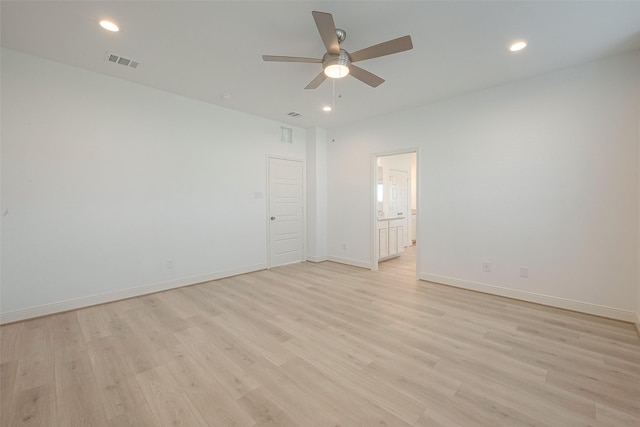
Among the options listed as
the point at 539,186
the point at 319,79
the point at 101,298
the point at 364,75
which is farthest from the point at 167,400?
the point at 539,186

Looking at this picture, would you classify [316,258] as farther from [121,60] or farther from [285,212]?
[121,60]

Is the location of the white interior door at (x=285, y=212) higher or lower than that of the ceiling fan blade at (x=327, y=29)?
lower

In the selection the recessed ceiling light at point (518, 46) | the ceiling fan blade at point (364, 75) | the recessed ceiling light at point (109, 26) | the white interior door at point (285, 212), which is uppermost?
the recessed ceiling light at point (109, 26)

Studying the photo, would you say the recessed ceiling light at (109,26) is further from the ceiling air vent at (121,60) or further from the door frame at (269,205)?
the door frame at (269,205)

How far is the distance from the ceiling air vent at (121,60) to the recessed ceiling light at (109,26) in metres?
0.51

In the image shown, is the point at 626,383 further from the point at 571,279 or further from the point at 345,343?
the point at 345,343

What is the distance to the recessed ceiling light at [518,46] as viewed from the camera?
2.52 meters

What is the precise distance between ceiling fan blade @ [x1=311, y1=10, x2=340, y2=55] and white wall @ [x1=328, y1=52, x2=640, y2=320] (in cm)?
257

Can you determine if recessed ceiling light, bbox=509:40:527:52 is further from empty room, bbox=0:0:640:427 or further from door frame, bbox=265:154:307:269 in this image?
door frame, bbox=265:154:307:269

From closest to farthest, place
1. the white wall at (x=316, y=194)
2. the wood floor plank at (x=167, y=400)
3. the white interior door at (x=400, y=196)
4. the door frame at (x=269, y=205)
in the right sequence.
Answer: the wood floor plank at (x=167, y=400), the door frame at (x=269, y=205), the white wall at (x=316, y=194), the white interior door at (x=400, y=196)

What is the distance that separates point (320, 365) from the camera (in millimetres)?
2035

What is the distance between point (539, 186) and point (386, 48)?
272 centimetres

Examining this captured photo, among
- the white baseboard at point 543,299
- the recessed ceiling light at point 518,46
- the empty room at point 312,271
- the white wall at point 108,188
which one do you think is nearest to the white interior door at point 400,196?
the empty room at point 312,271

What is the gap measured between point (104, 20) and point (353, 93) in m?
2.85
